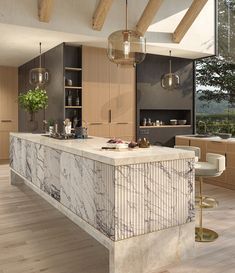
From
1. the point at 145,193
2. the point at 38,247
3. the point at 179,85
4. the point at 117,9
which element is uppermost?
the point at 117,9

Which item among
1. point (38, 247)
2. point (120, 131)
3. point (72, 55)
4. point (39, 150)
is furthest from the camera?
point (120, 131)

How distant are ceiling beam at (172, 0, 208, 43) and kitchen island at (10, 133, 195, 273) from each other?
4.09 m

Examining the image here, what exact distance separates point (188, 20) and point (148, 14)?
928 millimetres

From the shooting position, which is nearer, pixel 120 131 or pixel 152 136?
pixel 120 131

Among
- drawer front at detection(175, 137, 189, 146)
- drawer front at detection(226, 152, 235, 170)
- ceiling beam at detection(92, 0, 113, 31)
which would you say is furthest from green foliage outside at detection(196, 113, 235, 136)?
ceiling beam at detection(92, 0, 113, 31)

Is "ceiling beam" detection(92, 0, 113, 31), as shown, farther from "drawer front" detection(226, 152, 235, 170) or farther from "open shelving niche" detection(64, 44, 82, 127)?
"drawer front" detection(226, 152, 235, 170)

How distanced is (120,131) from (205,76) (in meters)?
3.04

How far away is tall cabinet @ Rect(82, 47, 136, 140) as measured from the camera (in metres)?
6.25

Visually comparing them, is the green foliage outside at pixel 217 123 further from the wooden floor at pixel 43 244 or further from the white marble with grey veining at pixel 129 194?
the white marble with grey veining at pixel 129 194

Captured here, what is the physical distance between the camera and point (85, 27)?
17.9ft

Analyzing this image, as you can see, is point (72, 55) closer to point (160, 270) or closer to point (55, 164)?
point (55, 164)

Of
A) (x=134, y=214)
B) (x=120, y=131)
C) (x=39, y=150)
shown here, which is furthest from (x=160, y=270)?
(x=120, y=131)

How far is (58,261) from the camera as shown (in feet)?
9.01

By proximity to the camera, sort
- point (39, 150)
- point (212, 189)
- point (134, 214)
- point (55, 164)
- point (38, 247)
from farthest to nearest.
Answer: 1. point (212, 189)
2. point (39, 150)
3. point (55, 164)
4. point (38, 247)
5. point (134, 214)
